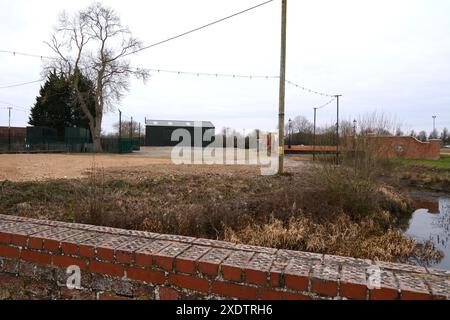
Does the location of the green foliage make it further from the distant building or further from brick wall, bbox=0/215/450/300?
A: brick wall, bbox=0/215/450/300

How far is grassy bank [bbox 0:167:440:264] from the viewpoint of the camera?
584 cm

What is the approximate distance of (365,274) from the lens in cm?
159

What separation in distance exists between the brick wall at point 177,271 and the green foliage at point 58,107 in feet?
111

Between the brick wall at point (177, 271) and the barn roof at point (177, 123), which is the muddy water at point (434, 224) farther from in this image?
the barn roof at point (177, 123)

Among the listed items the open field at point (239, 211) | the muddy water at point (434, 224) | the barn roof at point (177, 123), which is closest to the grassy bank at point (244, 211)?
the open field at point (239, 211)

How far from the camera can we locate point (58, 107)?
35.5 m

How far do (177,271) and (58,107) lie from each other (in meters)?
37.8

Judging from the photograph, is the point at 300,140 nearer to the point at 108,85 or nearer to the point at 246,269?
the point at 108,85

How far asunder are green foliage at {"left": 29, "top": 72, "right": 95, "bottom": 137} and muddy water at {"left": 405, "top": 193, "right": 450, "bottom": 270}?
29.4m

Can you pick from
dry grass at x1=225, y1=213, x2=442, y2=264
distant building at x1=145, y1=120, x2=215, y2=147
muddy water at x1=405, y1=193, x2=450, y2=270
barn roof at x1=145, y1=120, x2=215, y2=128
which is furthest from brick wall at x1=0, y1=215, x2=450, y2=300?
barn roof at x1=145, y1=120, x2=215, y2=128

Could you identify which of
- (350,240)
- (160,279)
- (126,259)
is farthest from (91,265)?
(350,240)

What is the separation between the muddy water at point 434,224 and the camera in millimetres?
7435

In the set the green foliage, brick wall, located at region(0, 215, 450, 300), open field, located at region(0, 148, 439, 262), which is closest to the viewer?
brick wall, located at region(0, 215, 450, 300)
